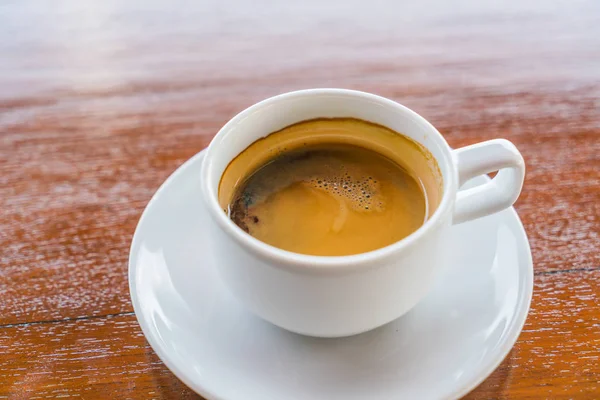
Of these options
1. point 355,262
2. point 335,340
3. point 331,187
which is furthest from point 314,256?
point 331,187

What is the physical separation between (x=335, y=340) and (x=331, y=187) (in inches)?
10.0

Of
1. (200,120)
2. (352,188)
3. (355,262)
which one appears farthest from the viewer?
(200,120)

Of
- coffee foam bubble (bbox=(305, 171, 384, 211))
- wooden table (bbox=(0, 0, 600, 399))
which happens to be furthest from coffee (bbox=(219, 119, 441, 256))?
wooden table (bbox=(0, 0, 600, 399))

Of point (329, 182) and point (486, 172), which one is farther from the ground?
point (486, 172)

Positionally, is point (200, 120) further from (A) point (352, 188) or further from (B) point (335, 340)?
(B) point (335, 340)

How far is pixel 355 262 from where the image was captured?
0.63 metres

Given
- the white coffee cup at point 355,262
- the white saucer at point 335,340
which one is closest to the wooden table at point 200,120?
the white saucer at point 335,340

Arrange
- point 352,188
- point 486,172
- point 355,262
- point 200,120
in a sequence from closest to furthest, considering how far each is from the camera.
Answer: point 355,262 < point 486,172 < point 352,188 < point 200,120

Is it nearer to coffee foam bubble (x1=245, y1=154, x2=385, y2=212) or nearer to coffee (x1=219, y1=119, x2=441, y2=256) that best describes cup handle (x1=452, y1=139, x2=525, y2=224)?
coffee (x1=219, y1=119, x2=441, y2=256)

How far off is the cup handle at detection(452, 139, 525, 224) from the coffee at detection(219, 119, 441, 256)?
5 cm

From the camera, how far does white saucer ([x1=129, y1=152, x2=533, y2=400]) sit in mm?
703

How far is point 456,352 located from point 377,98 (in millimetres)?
350

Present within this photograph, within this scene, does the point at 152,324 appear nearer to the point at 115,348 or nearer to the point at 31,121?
the point at 115,348

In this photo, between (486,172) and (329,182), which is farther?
(329,182)
